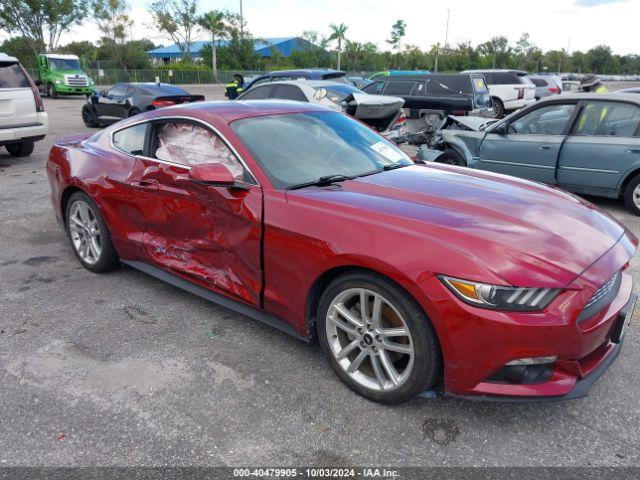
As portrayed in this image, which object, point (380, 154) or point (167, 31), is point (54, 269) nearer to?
point (380, 154)

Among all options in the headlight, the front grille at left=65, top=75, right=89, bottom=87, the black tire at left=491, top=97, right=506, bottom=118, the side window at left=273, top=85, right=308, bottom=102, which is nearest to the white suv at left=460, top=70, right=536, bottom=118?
the black tire at left=491, top=97, right=506, bottom=118

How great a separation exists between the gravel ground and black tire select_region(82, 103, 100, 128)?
507 inches

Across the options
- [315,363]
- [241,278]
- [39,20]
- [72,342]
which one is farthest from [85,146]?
[39,20]

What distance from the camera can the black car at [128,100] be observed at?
14.5 metres

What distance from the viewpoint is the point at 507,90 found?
1867 centimetres

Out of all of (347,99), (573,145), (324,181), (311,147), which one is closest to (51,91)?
(347,99)

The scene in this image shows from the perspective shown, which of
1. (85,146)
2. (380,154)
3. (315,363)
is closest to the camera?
(315,363)

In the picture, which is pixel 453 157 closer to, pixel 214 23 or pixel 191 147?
pixel 191 147

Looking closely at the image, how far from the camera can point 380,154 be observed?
384 centimetres

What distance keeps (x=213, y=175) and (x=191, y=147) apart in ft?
2.50

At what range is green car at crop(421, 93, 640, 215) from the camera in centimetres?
638

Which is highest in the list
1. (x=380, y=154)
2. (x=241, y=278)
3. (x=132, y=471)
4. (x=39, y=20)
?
(x=39, y=20)

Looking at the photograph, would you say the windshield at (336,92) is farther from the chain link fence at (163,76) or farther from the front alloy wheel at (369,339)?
the chain link fence at (163,76)

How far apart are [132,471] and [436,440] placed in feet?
4.60
